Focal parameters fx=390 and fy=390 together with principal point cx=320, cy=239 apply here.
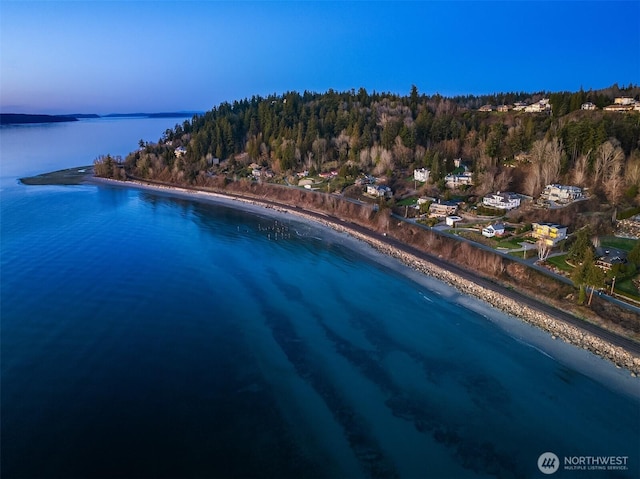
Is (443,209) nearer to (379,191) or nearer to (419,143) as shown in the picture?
(379,191)

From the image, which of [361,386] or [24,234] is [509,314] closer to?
[361,386]

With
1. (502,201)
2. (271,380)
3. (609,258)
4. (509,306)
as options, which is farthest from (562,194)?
(271,380)

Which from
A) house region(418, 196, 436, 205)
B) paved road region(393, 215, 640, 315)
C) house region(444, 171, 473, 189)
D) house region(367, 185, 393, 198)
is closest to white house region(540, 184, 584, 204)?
house region(444, 171, 473, 189)

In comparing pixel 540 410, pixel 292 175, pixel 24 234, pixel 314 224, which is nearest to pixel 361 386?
pixel 540 410

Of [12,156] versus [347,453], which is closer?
[347,453]

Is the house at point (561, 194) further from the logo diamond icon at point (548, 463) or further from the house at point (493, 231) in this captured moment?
the logo diamond icon at point (548, 463)

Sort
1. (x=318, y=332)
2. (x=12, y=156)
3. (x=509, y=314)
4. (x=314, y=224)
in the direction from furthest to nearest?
(x=12, y=156)
(x=314, y=224)
(x=509, y=314)
(x=318, y=332)

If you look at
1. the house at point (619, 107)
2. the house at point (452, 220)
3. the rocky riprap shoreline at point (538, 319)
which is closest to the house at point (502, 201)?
the house at point (452, 220)
